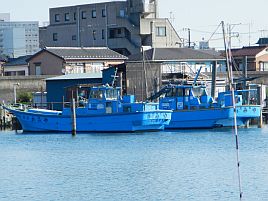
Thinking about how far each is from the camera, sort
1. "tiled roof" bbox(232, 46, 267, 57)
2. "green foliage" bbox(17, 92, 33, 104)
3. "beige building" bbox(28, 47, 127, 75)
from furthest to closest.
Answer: "tiled roof" bbox(232, 46, 267, 57) < "beige building" bbox(28, 47, 127, 75) < "green foliage" bbox(17, 92, 33, 104)

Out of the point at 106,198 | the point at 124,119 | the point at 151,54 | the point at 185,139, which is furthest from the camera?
the point at 151,54

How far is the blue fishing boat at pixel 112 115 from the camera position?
5419cm

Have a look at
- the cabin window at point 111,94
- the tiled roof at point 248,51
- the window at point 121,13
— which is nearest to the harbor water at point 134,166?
the cabin window at point 111,94

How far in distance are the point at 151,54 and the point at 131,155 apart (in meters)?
30.2

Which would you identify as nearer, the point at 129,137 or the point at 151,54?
the point at 129,137

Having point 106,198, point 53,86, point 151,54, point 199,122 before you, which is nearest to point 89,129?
point 199,122

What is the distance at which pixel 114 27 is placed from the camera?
86.8 metres

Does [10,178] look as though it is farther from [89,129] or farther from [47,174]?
[89,129]

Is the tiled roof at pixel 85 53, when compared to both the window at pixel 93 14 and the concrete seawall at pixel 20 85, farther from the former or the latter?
the window at pixel 93 14

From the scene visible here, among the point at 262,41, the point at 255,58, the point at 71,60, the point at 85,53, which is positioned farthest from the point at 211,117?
the point at 262,41

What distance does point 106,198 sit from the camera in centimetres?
3042

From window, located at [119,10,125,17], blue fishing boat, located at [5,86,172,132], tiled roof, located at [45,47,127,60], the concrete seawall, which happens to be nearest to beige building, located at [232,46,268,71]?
tiled roof, located at [45,47,127,60]

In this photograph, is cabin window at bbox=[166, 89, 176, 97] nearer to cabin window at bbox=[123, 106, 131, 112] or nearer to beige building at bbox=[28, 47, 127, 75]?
cabin window at bbox=[123, 106, 131, 112]

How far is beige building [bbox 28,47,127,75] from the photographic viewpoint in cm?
7750
